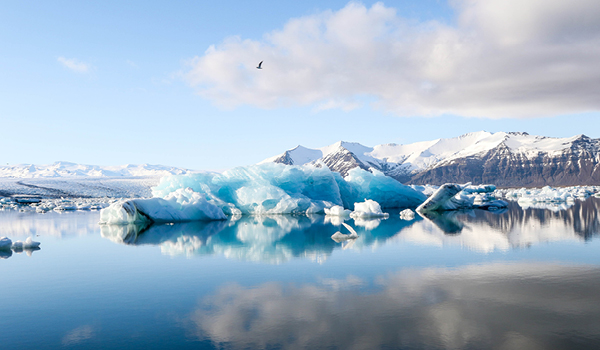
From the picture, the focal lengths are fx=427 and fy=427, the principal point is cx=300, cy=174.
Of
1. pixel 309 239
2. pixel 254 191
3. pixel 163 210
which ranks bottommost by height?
pixel 309 239

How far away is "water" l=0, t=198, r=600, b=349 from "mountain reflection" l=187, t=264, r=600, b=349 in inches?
1.0

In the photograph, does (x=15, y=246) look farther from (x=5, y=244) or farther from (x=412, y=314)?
(x=412, y=314)

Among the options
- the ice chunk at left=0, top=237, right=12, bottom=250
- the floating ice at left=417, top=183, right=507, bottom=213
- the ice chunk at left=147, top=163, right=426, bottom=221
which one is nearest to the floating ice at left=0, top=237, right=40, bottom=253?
the ice chunk at left=0, top=237, right=12, bottom=250

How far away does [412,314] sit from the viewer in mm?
5996

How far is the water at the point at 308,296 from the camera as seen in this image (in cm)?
524

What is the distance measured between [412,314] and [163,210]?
1955 cm

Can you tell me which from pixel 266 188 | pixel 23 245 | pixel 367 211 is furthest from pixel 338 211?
pixel 23 245

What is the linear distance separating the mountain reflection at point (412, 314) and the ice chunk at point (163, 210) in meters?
16.2

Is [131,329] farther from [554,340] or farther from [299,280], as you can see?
[554,340]

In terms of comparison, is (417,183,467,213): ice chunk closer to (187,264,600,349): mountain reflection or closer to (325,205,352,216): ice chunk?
(325,205,352,216): ice chunk

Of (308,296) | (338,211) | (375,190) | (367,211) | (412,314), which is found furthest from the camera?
(375,190)

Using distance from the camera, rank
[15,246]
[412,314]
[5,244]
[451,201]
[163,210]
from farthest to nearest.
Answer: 1. [451,201]
2. [163,210]
3. [15,246]
4. [5,244]
5. [412,314]

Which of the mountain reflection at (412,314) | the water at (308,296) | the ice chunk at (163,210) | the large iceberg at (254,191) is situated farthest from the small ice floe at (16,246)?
the large iceberg at (254,191)

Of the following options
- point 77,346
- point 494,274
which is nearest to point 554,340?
point 494,274
